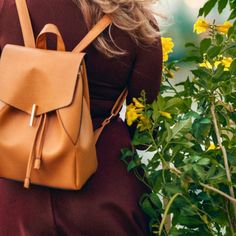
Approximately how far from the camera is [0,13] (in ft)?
4.42

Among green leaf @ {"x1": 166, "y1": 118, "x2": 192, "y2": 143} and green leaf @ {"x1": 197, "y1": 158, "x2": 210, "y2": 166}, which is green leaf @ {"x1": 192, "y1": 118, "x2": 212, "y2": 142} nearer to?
green leaf @ {"x1": 166, "y1": 118, "x2": 192, "y2": 143}

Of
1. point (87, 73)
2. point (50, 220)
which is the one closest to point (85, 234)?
point (50, 220)

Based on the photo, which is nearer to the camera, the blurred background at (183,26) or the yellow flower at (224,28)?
the yellow flower at (224,28)

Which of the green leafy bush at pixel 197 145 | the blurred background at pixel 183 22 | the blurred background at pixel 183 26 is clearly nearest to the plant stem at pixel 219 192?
the green leafy bush at pixel 197 145

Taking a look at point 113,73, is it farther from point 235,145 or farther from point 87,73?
point 235,145

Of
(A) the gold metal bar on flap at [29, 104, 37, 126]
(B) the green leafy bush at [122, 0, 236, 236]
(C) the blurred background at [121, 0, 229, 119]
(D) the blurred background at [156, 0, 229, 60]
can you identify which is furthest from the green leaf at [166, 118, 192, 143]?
(D) the blurred background at [156, 0, 229, 60]

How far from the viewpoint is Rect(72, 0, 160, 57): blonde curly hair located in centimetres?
136

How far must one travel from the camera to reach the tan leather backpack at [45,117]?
1.22m

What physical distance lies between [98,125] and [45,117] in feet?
0.83

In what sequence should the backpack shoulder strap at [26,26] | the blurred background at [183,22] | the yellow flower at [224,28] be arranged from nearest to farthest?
the backpack shoulder strap at [26,26], the yellow flower at [224,28], the blurred background at [183,22]

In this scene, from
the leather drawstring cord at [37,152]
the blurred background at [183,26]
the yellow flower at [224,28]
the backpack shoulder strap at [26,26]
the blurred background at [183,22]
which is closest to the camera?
the leather drawstring cord at [37,152]

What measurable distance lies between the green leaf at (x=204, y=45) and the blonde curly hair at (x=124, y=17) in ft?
0.51

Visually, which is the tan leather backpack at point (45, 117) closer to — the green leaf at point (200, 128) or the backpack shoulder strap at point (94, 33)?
the backpack shoulder strap at point (94, 33)

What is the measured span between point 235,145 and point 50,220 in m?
0.53
